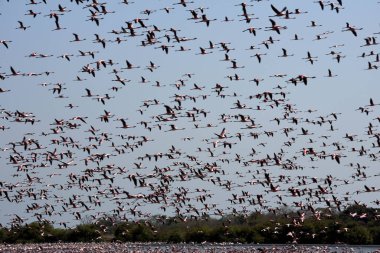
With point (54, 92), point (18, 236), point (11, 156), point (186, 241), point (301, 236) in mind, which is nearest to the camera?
point (54, 92)

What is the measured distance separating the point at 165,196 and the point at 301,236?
84.4 ft

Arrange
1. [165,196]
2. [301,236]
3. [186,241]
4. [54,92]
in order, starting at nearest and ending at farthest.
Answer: [54,92]
[165,196]
[301,236]
[186,241]

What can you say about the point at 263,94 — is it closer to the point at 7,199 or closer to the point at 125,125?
the point at 125,125

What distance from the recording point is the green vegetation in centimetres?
9544

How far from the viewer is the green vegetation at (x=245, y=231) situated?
313ft

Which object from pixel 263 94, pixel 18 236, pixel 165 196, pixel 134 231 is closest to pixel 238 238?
pixel 134 231

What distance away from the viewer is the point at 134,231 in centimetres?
11969

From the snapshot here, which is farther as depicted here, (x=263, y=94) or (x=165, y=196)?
(x=165, y=196)

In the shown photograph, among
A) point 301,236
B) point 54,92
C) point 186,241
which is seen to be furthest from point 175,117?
point 186,241

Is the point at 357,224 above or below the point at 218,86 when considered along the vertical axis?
below

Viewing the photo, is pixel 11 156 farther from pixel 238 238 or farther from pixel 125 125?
pixel 238 238

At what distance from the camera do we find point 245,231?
104250 mm

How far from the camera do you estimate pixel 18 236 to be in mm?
126250

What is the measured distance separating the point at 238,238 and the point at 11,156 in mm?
41526
